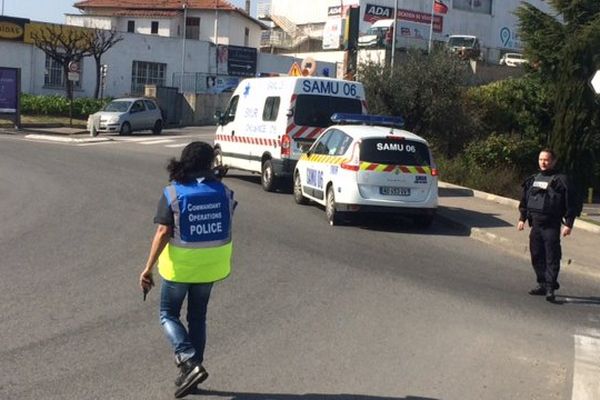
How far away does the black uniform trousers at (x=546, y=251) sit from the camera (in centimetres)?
1038

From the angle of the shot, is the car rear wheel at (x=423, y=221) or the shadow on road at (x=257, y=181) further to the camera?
the shadow on road at (x=257, y=181)

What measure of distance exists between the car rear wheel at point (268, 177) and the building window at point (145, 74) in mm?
38285

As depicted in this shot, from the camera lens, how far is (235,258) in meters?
11.7

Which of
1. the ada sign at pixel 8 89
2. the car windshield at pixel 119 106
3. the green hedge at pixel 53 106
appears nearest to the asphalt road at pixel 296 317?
the car windshield at pixel 119 106

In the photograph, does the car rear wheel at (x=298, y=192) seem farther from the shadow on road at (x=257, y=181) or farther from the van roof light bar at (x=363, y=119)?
the shadow on road at (x=257, y=181)

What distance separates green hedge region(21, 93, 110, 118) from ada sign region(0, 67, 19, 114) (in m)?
6.69

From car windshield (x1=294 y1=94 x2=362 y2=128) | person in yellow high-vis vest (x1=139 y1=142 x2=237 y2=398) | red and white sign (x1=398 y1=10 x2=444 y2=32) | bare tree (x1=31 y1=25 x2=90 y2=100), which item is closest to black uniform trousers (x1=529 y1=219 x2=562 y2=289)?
person in yellow high-vis vest (x1=139 y1=142 x2=237 y2=398)

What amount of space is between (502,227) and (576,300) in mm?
5086

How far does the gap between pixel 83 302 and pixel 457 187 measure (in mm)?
13897

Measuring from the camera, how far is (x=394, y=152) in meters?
15.2

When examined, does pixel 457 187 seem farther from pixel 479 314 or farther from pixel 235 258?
pixel 479 314

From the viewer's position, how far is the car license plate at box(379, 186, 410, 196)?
593 inches

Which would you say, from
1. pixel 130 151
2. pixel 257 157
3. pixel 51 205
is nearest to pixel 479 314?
pixel 51 205

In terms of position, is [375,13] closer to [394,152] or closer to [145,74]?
[145,74]
